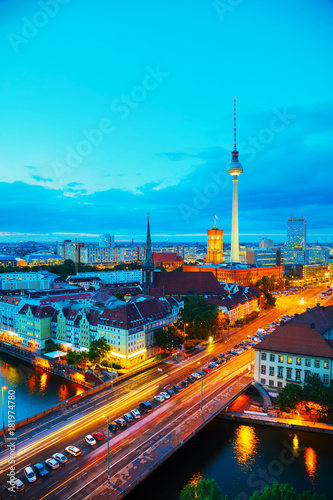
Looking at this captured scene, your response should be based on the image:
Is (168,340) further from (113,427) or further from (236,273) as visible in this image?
(236,273)

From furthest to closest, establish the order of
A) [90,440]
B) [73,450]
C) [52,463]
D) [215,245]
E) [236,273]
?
[215,245] < [236,273] < [90,440] < [73,450] < [52,463]

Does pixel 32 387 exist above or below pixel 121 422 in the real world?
below

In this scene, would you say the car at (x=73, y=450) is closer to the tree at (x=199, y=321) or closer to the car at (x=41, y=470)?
the car at (x=41, y=470)

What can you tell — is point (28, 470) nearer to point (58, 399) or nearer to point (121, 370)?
point (58, 399)

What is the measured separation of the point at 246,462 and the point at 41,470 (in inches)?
613

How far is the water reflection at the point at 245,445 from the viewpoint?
26672mm

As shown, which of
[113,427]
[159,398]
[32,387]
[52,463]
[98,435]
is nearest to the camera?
[52,463]

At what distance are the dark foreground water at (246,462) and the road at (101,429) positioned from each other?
9.16 feet

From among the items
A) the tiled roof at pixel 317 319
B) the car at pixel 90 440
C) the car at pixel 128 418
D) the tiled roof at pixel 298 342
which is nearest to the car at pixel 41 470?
the car at pixel 90 440

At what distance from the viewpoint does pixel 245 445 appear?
1130 inches

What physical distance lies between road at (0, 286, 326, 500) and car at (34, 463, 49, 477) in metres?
0.33

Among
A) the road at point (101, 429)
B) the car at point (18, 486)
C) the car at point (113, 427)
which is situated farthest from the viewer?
the car at point (113, 427)

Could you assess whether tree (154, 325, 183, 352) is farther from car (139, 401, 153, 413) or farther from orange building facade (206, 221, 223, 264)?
orange building facade (206, 221, 223, 264)

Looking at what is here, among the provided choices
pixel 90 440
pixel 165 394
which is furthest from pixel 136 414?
pixel 90 440
